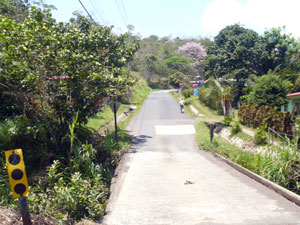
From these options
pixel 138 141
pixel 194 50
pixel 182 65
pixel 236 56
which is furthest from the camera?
→ pixel 194 50

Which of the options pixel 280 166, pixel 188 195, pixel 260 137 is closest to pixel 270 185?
pixel 280 166

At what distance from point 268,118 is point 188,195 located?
1104cm

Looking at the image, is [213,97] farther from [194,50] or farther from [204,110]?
[194,50]

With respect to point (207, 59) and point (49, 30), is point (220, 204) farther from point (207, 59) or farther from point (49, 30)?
point (207, 59)

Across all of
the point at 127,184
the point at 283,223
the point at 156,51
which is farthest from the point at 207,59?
the point at 156,51

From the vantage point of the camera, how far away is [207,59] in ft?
124

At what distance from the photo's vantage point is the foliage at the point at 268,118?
16.0m

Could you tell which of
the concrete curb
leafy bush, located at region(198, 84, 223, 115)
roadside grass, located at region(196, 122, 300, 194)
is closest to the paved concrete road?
the concrete curb

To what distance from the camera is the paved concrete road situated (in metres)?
6.43

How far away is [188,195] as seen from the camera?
802 cm

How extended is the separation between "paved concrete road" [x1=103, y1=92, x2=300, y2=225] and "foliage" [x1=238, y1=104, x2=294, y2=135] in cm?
496

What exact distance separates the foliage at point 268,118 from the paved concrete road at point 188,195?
4.96 m

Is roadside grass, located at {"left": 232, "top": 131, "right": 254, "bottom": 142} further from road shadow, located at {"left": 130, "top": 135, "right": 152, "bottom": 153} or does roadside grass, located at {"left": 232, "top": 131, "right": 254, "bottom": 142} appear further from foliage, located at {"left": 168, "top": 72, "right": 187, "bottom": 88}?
foliage, located at {"left": 168, "top": 72, "right": 187, "bottom": 88}

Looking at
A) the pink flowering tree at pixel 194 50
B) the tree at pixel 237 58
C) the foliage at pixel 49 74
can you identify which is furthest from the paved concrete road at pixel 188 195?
the pink flowering tree at pixel 194 50
